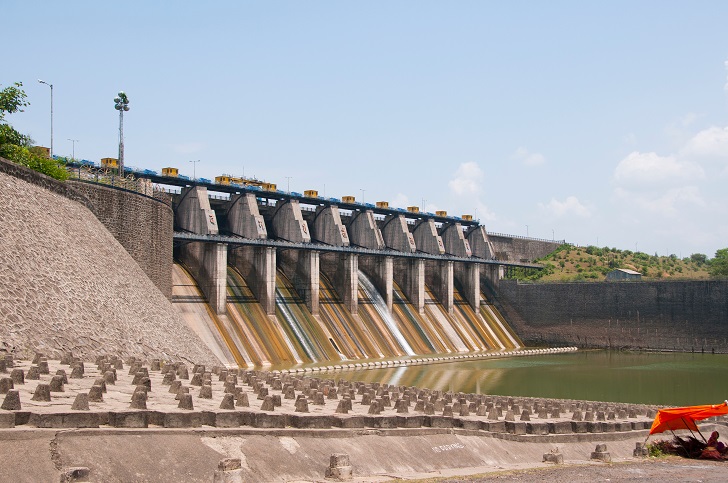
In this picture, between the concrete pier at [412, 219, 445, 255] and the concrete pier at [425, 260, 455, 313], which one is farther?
the concrete pier at [412, 219, 445, 255]

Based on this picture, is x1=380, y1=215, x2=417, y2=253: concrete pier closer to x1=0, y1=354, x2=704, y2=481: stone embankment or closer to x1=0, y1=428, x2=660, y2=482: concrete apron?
x1=0, y1=354, x2=704, y2=481: stone embankment

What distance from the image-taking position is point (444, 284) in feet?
333

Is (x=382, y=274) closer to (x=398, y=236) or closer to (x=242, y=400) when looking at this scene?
(x=398, y=236)

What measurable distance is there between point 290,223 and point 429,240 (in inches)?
1046

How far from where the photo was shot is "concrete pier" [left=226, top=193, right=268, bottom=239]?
8044 centimetres

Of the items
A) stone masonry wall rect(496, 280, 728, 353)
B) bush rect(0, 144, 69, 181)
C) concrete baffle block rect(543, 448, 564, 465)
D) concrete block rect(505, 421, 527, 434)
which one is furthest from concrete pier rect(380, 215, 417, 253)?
concrete baffle block rect(543, 448, 564, 465)

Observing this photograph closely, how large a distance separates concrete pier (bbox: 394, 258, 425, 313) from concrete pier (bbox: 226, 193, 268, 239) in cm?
2184

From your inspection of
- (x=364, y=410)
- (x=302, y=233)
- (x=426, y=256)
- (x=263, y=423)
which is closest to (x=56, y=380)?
(x=263, y=423)

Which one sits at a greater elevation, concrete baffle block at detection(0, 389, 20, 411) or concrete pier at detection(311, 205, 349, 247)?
concrete pier at detection(311, 205, 349, 247)

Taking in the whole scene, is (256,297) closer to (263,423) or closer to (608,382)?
(608,382)

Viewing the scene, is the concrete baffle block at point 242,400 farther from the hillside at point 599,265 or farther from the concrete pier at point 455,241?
the hillside at point 599,265

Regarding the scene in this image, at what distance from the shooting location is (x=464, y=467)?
23469mm

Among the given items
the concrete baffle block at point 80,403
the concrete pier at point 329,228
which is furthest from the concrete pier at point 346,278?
the concrete baffle block at point 80,403

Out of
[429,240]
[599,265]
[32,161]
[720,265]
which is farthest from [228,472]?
[720,265]
